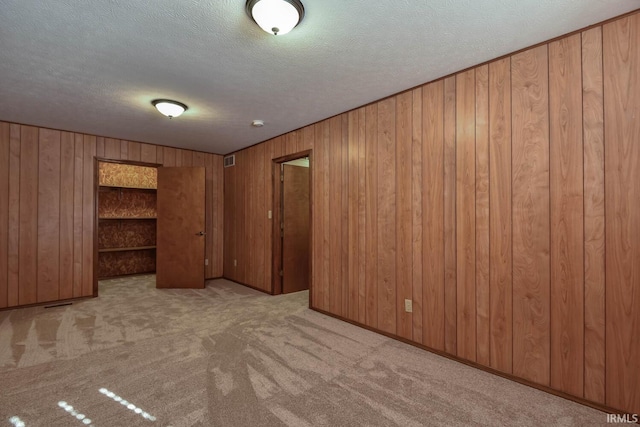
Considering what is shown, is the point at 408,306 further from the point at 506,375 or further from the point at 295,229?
the point at 295,229

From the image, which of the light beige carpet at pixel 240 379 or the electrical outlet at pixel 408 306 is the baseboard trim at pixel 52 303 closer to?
the light beige carpet at pixel 240 379

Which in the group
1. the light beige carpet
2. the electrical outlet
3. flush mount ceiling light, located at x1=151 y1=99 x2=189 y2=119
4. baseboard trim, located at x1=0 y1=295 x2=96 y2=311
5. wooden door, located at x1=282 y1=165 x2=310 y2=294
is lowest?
the light beige carpet

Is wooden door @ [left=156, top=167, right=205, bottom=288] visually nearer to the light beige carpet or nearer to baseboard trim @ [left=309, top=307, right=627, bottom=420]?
the light beige carpet

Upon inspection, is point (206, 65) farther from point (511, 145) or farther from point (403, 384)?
point (403, 384)

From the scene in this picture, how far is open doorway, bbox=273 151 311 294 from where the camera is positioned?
179 inches

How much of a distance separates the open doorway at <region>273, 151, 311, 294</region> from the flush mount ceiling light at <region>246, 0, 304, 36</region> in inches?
101

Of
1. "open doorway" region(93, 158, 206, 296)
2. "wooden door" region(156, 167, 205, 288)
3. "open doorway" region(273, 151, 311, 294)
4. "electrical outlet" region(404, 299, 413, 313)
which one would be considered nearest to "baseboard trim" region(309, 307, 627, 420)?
"electrical outlet" region(404, 299, 413, 313)

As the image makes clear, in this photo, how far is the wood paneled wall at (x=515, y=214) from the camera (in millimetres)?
1818

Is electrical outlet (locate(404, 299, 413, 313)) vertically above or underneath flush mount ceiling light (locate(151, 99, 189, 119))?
underneath

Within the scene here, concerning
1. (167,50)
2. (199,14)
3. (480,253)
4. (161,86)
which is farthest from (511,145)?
(161,86)

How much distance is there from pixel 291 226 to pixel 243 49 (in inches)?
114

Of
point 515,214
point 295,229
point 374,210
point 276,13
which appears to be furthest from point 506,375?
point 295,229

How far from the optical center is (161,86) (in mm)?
2754

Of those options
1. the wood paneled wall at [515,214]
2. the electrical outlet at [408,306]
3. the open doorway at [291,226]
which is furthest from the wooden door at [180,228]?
the electrical outlet at [408,306]
